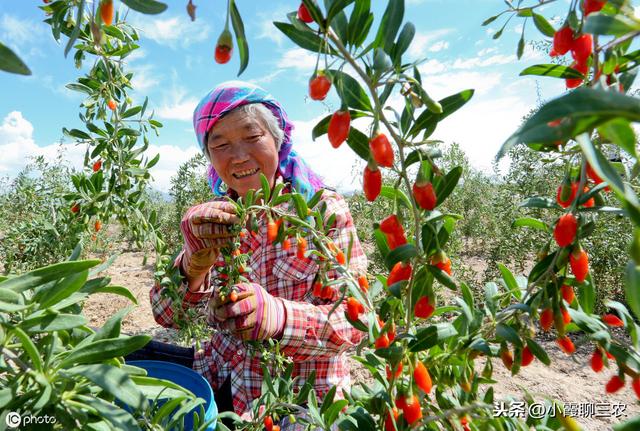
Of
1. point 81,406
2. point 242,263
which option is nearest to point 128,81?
point 242,263

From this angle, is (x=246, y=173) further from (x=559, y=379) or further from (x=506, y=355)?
(x=559, y=379)

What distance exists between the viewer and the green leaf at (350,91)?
47 centimetres

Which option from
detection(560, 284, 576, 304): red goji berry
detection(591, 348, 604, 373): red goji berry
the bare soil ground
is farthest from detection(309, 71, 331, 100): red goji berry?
the bare soil ground

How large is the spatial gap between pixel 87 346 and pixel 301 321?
Result: 3.83ft

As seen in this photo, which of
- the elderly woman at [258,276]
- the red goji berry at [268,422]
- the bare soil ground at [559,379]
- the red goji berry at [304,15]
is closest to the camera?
the red goji berry at [304,15]

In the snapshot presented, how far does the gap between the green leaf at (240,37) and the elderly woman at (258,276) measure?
0.97m

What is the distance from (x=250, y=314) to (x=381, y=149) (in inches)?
40.5

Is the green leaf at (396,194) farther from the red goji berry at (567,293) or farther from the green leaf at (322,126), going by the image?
the red goji berry at (567,293)

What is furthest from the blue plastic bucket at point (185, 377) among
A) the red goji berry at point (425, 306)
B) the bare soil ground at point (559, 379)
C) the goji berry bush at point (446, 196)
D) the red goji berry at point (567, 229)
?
the bare soil ground at point (559, 379)

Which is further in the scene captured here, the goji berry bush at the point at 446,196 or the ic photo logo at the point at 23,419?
the ic photo logo at the point at 23,419

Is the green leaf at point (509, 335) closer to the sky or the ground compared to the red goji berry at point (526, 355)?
closer to the sky

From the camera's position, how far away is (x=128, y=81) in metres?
1.30

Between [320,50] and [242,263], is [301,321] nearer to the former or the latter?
[242,263]

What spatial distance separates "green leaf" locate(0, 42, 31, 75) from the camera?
1.01 ft
